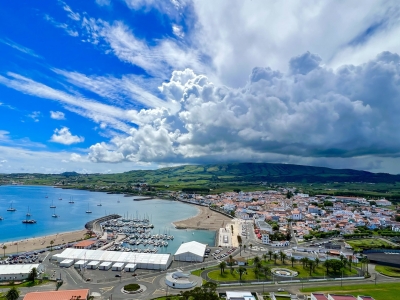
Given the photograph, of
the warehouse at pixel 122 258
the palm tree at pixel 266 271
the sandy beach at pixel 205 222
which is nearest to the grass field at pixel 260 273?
the palm tree at pixel 266 271

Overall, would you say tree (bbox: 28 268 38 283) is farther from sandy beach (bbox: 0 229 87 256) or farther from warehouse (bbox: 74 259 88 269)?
sandy beach (bbox: 0 229 87 256)

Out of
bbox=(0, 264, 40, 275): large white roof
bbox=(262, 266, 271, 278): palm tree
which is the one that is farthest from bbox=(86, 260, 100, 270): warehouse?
bbox=(262, 266, 271, 278): palm tree

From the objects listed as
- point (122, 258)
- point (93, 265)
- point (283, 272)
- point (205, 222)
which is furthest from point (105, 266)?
point (205, 222)

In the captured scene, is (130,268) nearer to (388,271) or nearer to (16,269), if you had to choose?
(16,269)

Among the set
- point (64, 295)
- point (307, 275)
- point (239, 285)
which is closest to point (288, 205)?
point (307, 275)

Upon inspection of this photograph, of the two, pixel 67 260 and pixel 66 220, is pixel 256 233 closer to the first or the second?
pixel 67 260

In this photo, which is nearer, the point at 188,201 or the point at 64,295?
the point at 64,295
